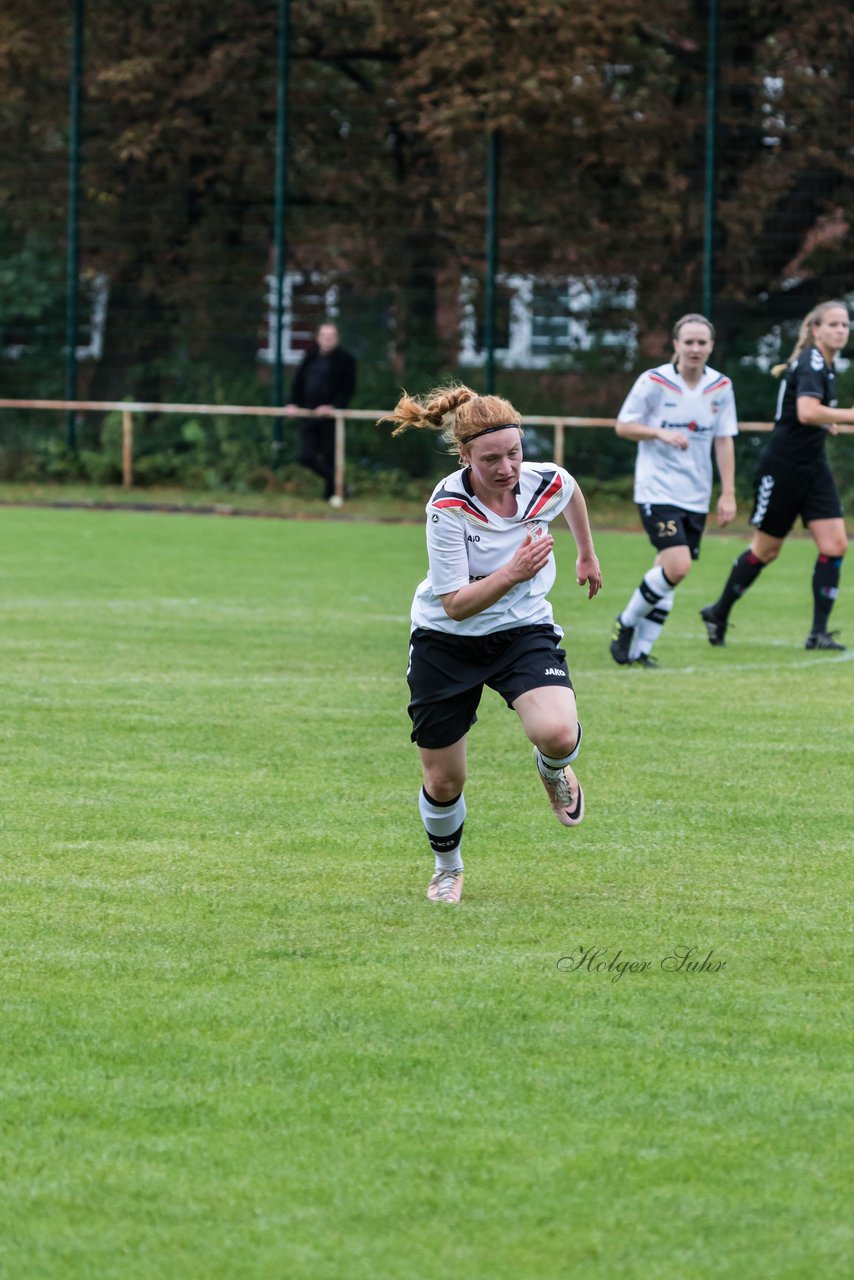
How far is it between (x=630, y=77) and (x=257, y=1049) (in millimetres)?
22642

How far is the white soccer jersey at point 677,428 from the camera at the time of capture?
40.4 ft

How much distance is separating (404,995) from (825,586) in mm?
8138

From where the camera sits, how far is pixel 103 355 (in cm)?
2822

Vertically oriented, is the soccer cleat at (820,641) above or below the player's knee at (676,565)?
below

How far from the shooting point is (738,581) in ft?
42.3

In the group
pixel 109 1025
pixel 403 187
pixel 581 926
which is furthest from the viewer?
pixel 403 187

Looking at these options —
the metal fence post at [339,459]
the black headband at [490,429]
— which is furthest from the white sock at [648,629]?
the metal fence post at [339,459]

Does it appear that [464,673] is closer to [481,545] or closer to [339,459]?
[481,545]

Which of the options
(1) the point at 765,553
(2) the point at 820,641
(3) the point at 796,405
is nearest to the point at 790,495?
(1) the point at 765,553

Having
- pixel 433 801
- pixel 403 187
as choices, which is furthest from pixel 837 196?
pixel 433 801

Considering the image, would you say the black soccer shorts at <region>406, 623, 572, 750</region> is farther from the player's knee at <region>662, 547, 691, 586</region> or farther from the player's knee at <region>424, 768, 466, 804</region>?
the player's knee at <region>662, 547, 691, 586</region>

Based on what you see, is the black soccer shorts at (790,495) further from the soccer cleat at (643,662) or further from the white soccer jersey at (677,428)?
the soccer cleat at (643,662)

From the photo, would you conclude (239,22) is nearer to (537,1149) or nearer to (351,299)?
(351,299)

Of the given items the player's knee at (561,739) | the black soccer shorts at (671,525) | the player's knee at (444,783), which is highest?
the black soccer shorts at (671,525)
